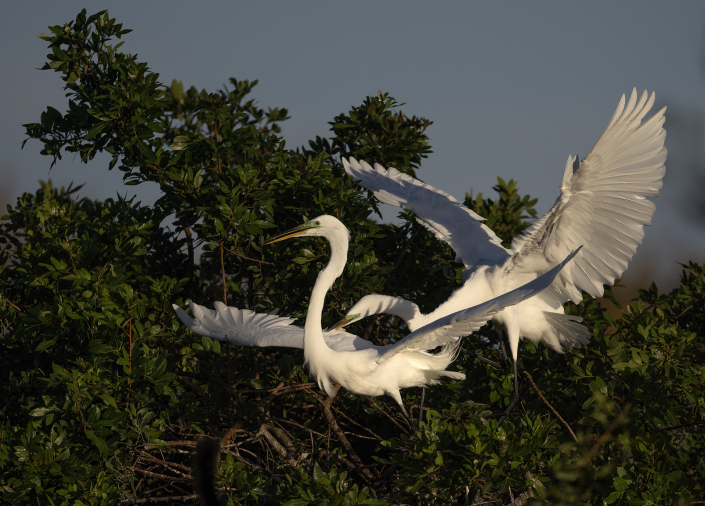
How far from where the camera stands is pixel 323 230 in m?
3.75

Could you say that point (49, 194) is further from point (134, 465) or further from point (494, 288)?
point (494, 288)

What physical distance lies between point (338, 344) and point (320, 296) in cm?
55

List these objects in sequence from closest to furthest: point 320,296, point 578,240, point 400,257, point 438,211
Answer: point 320,296
point 578,240
point 400,257
point 438,211

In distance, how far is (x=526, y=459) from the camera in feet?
8.88

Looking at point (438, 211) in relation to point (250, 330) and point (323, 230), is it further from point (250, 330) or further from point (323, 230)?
point (250, 330)

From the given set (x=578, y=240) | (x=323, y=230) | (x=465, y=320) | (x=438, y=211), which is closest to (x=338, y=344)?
(x=323, y=230)

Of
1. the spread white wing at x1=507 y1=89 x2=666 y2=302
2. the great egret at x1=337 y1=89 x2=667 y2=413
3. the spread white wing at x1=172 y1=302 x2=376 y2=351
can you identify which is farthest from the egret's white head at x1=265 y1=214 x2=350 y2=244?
the spread white wing at x1=507 y1=89 x2=666 y2=302

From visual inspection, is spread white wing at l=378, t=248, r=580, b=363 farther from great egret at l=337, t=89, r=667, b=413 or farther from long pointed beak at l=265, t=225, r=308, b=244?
long pointed beak at l=265, t=225, r=308, b=244

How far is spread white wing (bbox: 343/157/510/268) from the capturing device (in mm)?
4555

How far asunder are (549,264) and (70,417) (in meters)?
3.04

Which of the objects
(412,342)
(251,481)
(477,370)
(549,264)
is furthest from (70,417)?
(549,264)

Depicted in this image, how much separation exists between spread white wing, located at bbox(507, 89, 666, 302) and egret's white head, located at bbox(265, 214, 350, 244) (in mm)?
1185

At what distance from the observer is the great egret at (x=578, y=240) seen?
3768 millimetres

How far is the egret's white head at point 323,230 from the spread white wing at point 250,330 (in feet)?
2.04
